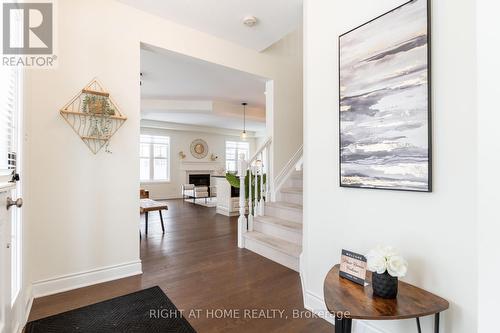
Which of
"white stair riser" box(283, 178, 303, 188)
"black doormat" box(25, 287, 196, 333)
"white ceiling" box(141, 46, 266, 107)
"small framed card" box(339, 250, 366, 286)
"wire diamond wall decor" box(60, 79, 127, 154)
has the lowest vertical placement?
"black doormat" box(25, 287, 196, 333)

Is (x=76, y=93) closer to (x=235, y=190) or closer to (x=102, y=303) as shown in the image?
(x=102, y=303)

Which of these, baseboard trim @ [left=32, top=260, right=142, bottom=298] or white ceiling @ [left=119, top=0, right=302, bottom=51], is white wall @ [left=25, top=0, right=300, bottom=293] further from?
white ceiling @ [left=119, top=0, right=302, bottom=51]

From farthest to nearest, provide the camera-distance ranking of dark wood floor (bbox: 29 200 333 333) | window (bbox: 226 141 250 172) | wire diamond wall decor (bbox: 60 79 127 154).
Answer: window (bbox: 226 141 250 172), wire diamond wall decor (bbox: 60 79 127 154), dark wood floor (bbox: 29 200 333 333)

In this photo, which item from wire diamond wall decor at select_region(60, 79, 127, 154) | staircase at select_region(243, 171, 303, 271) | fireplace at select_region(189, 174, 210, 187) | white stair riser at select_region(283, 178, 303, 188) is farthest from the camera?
fireplace at select_region(189, 174, 210, 187)

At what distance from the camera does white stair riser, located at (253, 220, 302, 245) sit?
9.96ft

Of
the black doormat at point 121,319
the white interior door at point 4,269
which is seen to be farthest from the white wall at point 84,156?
the white interior door at point 4,269

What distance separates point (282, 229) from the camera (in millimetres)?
3252

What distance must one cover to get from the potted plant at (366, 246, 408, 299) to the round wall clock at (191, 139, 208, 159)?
29.8 ft

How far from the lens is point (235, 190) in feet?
19.2

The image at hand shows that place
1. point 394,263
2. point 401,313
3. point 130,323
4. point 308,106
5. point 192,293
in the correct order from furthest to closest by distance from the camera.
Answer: point 192,293 < point 308,106 < point 130,323 < point 394,263 < point 401,313

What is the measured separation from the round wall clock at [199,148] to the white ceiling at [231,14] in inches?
268

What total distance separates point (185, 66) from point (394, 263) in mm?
4249

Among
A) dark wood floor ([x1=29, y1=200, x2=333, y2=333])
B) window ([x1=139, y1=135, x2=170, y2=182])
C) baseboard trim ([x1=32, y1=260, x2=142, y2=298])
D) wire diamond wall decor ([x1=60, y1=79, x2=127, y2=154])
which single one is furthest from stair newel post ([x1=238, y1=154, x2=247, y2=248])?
window ([x1=139, y1=135, x2=170, y2=182])

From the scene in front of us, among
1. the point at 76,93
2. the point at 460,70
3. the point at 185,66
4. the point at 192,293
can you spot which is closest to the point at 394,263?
the point at 460,70
